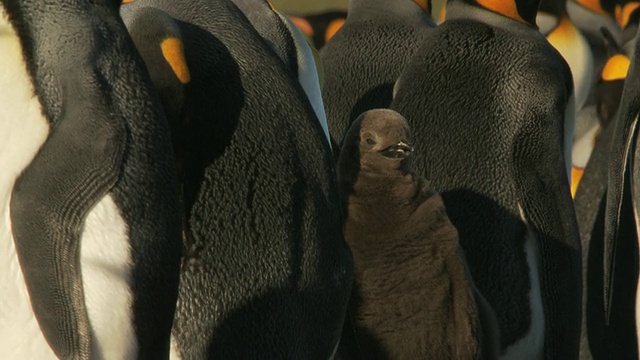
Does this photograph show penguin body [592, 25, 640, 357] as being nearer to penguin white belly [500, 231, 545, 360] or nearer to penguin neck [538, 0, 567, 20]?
penguin white belly [500, 231, 545, 360]

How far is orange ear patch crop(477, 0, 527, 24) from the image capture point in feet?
16.0

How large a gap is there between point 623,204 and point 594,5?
11.4ft

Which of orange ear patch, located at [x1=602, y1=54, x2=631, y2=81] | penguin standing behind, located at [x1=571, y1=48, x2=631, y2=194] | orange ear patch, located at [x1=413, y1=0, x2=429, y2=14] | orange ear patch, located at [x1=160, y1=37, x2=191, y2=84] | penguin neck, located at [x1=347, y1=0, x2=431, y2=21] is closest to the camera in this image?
orange ear patch, located at [x1=160, y1=37, x2=191, y2=84]

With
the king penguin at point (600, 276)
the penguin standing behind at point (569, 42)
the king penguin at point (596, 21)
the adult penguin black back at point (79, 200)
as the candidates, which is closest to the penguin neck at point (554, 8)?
the penguin standing behind at point (569, 42)

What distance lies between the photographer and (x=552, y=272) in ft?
15.0

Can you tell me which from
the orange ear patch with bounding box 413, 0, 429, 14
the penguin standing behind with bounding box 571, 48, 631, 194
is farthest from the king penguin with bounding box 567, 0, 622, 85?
the orange ear patch with bounding box 413, 0, 429, 14

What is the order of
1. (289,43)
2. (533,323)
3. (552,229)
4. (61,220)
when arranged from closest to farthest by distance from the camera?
(61,220) < (533,323) < (552,229) < (289,43)

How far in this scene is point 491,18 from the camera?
4914 millimetres

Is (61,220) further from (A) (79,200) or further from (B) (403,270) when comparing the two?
(B) (403,270)

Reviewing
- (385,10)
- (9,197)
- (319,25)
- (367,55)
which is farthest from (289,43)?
(319,25)

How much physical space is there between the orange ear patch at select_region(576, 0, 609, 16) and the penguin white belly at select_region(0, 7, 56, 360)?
543 cm

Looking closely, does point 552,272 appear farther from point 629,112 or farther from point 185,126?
point 185,126

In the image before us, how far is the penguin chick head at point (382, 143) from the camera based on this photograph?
12.8 ft

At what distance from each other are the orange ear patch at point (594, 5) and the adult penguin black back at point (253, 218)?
462 cm
